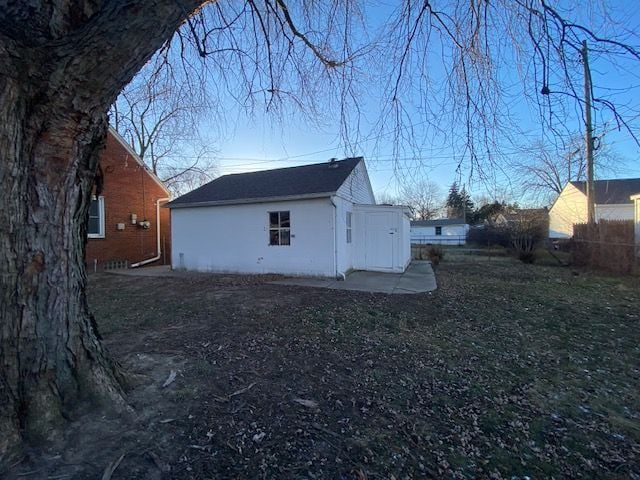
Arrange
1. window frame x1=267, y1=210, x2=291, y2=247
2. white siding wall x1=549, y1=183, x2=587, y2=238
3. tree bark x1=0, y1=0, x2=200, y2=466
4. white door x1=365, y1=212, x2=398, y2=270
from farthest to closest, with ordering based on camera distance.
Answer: white siding wall x1=549, y1=183, x2=587, y2=238 < white door x1=365, y1=212, x2=398, y2=270 < window frame x1=267, y1=210, x2=291, y2=247 < tree bark x1=0, y1=0, x2=200, y2=466

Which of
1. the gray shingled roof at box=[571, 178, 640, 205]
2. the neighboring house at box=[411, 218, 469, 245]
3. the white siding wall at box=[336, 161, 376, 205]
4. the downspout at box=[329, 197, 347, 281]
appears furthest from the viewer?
the neighboring house at box=[411, 218, 469, 245]

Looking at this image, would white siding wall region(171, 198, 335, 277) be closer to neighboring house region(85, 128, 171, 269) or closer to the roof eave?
the roof eave

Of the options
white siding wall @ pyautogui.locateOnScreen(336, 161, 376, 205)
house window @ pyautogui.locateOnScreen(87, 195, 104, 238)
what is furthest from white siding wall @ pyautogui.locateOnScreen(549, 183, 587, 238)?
house window @ pyautogui.locateOnScreen(87, 195, 104, 238)

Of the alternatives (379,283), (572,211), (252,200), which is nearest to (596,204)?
(572,211)

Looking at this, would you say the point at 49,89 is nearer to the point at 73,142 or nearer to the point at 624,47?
the point at 73,142

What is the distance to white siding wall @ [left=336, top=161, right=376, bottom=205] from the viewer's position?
1088 cm

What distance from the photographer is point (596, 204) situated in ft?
84.9

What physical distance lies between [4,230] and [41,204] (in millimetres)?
236

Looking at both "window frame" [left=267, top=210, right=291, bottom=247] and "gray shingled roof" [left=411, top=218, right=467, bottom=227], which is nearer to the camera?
"window frame" [left=267, top=210, right=291, bottom=247]

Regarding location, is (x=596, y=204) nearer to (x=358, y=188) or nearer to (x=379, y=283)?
(x=358, y=188)

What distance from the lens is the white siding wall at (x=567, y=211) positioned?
89.9 ft

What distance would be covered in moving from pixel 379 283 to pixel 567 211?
96.3 ft

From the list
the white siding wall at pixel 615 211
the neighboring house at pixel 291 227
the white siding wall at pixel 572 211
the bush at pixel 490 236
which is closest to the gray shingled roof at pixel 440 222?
the white siding wall at pixel 572 211

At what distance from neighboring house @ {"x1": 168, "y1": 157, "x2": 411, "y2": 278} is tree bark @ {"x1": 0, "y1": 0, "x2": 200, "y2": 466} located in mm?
7700
